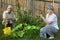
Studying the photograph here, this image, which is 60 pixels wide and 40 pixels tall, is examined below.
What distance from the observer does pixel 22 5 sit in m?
10.4

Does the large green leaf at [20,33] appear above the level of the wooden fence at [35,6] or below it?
below

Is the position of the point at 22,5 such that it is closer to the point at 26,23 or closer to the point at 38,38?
the point at 26,23

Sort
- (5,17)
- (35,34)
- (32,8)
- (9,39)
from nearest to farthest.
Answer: (9,39)
(35,34)
(5,17)
(32,8)

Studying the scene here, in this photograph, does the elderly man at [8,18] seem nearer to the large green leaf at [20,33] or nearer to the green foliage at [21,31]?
the green foliage at [21,31]

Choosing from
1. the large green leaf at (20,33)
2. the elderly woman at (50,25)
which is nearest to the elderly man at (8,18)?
the large green leaf at (20,33)

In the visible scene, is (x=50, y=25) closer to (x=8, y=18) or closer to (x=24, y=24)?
(x=24, y=24)

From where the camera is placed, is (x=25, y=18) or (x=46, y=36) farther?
(x=25, y=18)

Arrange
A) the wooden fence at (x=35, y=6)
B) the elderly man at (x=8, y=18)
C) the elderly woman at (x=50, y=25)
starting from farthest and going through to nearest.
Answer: the wooden fence at (x=35, y=6)
the elderly man at (x=8, y=18)
the elderly woman at (x=50, y=25)

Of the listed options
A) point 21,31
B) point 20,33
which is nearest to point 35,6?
point 21,31

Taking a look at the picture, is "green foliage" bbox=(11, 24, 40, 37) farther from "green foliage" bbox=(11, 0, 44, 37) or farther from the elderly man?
the elderly man

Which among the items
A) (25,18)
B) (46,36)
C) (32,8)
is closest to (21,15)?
(25,18)

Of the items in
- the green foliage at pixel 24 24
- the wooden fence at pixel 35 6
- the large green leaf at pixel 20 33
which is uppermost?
the wooden fence at pixel 35 6

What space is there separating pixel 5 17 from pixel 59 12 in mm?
2861

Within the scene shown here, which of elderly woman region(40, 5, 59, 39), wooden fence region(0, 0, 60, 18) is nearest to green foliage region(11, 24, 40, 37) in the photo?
elderly woman region(40, 5, 59, 39)
